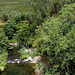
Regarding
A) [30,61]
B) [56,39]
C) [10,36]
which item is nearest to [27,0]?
[10,36]

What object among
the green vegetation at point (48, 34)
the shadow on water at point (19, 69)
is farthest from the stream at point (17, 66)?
the green vegetation at point (48, 34)

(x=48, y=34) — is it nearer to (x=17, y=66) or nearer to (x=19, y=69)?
(x=19, y=69)

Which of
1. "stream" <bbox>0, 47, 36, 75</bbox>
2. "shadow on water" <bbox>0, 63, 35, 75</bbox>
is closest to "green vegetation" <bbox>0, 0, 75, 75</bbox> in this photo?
"stream" <bbox>0, 47, 36, 75</bbox>

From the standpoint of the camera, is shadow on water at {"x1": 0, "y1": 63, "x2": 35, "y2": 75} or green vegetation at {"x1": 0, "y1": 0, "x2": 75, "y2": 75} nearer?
green vegetation at {"x1": 0, "y1": 0, "x2": 75, "y2": 75}

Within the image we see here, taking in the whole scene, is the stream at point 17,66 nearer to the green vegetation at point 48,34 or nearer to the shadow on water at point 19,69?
the shadow on water at point 19,69

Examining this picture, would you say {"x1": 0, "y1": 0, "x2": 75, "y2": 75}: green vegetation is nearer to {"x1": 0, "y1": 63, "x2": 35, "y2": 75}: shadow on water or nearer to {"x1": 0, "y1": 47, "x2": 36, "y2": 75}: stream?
{"x1": 0, "y1": 47, "x2": 36, "y2": 75}: stream

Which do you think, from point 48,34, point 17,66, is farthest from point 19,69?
point 48,34

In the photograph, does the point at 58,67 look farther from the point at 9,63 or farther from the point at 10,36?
the point at 10,36
